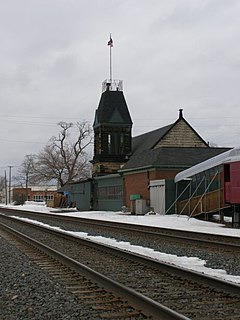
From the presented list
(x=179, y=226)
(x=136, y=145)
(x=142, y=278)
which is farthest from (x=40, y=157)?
(x=142, y=278)

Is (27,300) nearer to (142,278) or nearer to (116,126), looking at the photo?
(142,278)

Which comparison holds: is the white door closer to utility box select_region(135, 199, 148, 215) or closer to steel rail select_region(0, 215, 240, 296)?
utility box select_region(135, 199, 148, 215)

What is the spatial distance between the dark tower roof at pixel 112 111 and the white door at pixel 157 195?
82.5 ft

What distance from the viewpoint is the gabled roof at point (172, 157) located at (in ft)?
142

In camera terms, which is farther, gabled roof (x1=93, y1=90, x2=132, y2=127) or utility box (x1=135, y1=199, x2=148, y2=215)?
gabled roof (x1=93, y1=90, x2=132, y2=127)

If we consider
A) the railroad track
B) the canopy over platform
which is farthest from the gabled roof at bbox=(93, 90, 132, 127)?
the railroad track

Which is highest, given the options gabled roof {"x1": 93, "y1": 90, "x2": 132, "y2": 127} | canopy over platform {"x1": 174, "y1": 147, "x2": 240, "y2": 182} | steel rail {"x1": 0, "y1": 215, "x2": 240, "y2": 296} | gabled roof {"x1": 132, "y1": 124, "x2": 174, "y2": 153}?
gabled roof {"x1": 93, "y1": 90, "x2": 132, "y2": 127}

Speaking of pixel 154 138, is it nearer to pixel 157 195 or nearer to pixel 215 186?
pixel 157 195

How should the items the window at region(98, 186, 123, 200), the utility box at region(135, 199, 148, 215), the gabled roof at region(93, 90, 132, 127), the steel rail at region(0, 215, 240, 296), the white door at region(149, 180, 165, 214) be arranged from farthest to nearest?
the gabled roof at region(93, 90, 132, 127), the window at region(98, 186, 123, 200), the utility box at region(135, 199, 148, 215), the white door at region(149, 180, 165, 214), the steel rail at region(0, 215, 240, 296)

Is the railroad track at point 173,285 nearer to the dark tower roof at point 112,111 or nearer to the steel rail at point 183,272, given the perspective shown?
the steel rail at point 183,272

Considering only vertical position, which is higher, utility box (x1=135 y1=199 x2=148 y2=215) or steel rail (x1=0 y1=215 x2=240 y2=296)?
utility box (x1=135 y1=199 x2=148 y2=215)

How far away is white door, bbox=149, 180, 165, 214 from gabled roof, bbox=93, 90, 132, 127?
25.1m

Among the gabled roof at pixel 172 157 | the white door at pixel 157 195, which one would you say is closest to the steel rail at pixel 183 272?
the white door at pixel 157 195

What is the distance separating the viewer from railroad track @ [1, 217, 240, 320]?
711cm
